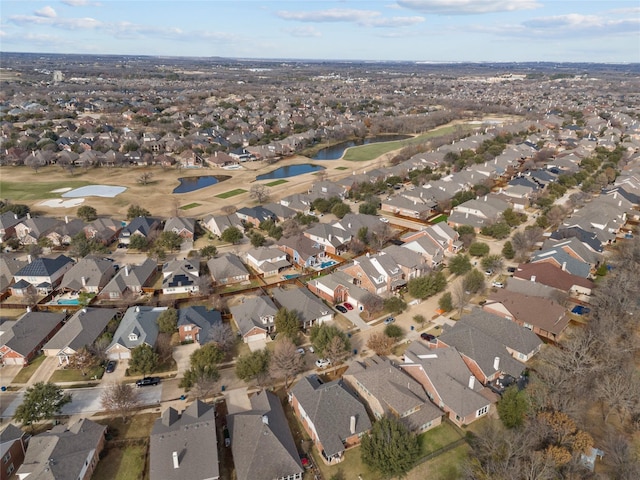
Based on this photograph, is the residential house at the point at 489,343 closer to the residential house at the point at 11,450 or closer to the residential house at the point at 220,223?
the residential house at the point at 11,450

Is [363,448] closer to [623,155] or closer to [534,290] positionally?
[534,290]

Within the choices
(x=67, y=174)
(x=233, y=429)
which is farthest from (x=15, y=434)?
(x=67, y=174)

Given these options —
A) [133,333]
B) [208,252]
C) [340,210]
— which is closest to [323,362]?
[133,333]

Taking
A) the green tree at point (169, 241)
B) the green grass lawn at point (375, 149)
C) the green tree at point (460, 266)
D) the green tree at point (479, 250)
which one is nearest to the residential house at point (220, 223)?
the green tree at point (169, 241)

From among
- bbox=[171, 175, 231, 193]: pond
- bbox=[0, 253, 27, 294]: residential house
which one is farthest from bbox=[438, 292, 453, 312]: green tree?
bbox=[171, 175, 231, 193]: pond

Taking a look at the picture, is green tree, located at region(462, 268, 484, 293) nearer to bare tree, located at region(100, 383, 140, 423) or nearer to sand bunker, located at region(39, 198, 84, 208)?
bare tree, located at region(100, 383, 140, 423)

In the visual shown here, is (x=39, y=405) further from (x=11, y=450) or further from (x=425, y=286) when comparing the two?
(x=425, y=286)

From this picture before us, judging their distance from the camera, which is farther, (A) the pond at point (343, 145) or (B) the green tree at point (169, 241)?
(A) the pond at point (343, 145)
